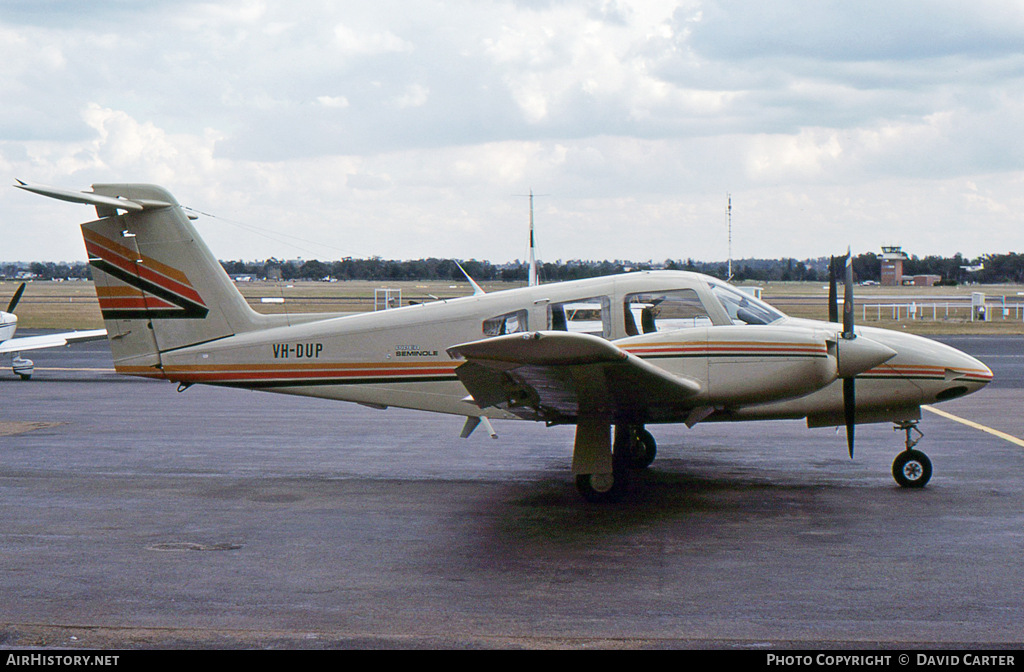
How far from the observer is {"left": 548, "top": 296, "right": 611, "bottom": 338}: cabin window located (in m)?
10.4

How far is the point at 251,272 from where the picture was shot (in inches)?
5541

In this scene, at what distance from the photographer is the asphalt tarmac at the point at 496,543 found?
20.1 feet

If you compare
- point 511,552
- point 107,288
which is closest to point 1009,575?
Answer: point 511,552

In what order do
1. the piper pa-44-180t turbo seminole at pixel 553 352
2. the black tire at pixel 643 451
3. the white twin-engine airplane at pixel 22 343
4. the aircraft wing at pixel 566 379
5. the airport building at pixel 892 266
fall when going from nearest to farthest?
the aircraft wing at pixel 566 379 → the piper pa-44-180t turbo seminole at pixel 553 352 → the black tire at pixel 643 451 → the white twin-engine airplane at pixel 22 343 → the airport building at pixel 892 266

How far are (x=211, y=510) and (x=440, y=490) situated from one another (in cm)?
262

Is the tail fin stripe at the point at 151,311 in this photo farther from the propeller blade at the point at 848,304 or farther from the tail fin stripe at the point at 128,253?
the propeller blade at the point at 848,304

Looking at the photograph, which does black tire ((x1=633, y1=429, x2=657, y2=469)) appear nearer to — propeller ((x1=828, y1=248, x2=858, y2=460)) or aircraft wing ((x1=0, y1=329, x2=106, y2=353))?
propeller ((x1=828, y1=248, x2=858, y2=460))

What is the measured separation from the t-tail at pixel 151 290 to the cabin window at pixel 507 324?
319 cm

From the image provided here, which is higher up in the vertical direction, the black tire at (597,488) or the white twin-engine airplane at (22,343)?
the white twin-engine airplane at (22,343)

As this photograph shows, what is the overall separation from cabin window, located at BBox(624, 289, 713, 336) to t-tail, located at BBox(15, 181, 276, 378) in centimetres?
493

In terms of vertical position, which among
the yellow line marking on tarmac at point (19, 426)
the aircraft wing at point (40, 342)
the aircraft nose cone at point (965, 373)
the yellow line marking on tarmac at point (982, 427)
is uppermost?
the aircraft wing at point (40, 342)

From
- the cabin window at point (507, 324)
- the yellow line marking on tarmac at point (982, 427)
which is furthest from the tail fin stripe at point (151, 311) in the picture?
the yellow line marking on tarmac at point (982, 427)

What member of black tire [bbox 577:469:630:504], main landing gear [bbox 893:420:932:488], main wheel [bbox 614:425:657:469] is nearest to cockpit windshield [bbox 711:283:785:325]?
main wheel [bbox 614:425:657:469]

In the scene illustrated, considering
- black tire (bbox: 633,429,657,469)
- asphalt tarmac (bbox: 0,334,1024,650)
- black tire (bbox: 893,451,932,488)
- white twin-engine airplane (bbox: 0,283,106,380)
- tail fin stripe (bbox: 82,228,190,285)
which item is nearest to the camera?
asphalt tarmac (bbox: 0,334,1024,650)
